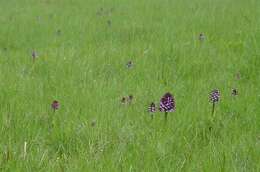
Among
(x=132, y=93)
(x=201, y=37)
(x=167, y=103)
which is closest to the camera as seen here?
(x=167, y=103)

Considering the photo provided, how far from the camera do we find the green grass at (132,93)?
246 cm

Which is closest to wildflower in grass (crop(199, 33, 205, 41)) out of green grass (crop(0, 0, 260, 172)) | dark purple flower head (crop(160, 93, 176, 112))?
green grass (crop(0, 0, 260, 172))

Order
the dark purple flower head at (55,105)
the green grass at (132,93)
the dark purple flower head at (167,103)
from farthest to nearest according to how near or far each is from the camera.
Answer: the dark purple flower head at (55,105), the dark purple flower head at (167,103), the green grass at (132,93)

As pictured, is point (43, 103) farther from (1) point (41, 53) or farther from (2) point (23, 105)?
(1) point (41, 53)

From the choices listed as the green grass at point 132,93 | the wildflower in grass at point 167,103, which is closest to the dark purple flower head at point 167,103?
the wildflower in grass at point 167,103

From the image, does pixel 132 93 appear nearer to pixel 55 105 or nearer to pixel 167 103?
pixel 55 105

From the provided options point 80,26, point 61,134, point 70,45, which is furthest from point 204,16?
point 61,134

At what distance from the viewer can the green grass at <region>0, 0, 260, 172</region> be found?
8.06 feet

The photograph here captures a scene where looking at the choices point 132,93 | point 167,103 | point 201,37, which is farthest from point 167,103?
point 201,37

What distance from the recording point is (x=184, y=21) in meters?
7.29

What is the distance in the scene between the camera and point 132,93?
3.76 m

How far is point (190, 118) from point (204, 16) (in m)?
4.80

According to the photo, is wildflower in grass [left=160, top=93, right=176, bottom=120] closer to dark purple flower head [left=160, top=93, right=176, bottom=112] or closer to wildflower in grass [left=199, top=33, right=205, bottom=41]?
dark purple flower head [left=160, top=93, right=176, bottom=112]

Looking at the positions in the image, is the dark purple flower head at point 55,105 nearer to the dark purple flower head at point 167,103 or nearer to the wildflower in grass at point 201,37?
the dark purple flower head at point 167,103
